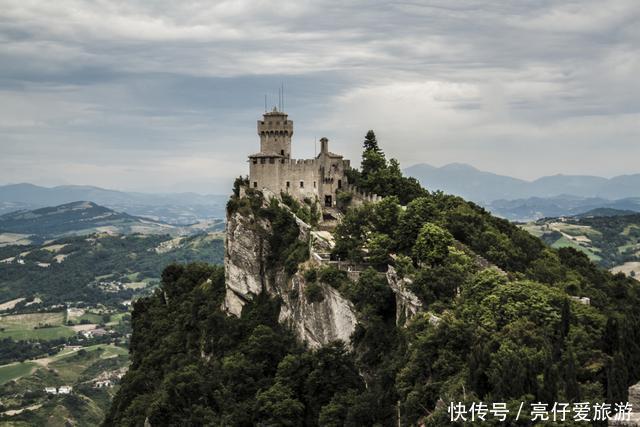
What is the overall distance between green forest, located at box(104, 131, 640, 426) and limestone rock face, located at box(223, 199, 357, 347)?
1.24 meters

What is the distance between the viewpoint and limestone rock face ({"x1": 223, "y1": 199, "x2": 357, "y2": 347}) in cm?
7681

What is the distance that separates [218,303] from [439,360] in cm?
4998

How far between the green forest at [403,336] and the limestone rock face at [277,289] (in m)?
1.24

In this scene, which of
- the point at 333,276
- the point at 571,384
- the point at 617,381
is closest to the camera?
the point at 571,384

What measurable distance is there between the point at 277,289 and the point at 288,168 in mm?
17621

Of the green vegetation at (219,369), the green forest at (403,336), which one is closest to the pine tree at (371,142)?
the green forest at (403,336)

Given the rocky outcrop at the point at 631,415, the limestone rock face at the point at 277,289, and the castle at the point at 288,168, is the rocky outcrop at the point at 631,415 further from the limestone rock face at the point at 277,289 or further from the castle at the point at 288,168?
the castle at the point at 288,168

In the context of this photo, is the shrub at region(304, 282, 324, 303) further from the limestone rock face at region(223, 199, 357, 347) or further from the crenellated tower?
the crenellated tower

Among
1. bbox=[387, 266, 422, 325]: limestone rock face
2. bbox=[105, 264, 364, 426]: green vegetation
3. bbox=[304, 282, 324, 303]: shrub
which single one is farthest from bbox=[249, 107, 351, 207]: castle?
bbox=[387, 266, 422, 325]: limestone rock face

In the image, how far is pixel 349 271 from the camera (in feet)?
259

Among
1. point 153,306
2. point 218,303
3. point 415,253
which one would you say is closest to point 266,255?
point 218,303

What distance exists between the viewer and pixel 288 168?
10062 cm

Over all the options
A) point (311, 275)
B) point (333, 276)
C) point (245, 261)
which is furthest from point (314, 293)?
point (245, 261)

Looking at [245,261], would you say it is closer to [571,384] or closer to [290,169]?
[290,169]
